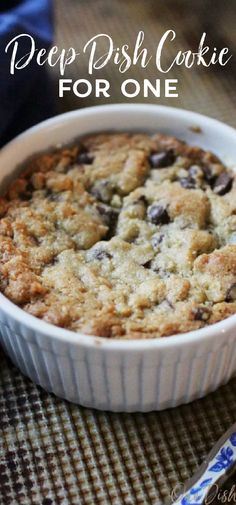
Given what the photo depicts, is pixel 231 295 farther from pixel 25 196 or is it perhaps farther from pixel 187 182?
pixel 25 196

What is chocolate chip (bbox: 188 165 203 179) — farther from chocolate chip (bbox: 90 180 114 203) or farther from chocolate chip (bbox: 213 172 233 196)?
chocolate chip (bbox: 90 180 114 203)

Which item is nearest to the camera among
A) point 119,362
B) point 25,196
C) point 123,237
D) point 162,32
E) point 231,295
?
point 119,362

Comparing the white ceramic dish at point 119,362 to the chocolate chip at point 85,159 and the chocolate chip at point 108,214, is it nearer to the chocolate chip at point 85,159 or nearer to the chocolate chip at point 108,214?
the chocolate chip at point 108,214

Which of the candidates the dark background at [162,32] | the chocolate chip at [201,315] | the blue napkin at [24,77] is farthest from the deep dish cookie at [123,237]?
the dark background at [162,32]

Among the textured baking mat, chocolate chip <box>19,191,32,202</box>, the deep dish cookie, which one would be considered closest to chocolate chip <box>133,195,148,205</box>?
the deep dish cookie

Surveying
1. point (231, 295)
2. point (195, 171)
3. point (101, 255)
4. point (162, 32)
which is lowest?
point (101, 255)

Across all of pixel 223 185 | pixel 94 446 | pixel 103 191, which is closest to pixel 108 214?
pixel 103 191
